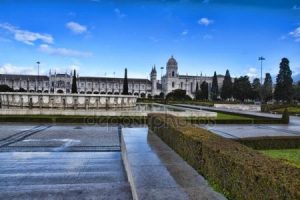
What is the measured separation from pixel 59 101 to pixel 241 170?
2834 centimetres

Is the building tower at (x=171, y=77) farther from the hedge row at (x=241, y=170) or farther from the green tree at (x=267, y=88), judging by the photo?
the hedge row at (x=241, y=170)

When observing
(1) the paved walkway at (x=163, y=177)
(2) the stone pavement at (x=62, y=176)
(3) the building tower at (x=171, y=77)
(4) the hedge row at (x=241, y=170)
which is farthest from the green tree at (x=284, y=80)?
(3) the building tower at (x=171, y=77)

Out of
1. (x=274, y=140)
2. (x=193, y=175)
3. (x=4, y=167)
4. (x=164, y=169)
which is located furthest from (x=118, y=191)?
(x=274, y=140)

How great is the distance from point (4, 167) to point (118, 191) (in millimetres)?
3801

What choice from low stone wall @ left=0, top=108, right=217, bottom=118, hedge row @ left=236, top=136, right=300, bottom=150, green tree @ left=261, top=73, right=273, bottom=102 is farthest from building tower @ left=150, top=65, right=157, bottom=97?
hedge row @ left=236, top=136, right=300, bottom=150

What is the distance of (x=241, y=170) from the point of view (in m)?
3.85

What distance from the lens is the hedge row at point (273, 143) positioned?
11.1m

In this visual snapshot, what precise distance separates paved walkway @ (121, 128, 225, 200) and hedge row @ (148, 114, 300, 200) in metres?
0.18

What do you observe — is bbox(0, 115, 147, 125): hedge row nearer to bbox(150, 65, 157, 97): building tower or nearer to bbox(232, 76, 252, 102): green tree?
bbox(232, 76, 252, 102): green tree

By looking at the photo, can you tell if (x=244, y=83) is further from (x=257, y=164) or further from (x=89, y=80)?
(x=257, y=164)

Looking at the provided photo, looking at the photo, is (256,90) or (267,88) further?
(256,90)

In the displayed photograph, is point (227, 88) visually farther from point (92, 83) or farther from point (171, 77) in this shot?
point (92, 83)

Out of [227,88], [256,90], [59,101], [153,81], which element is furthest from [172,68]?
[59,101]

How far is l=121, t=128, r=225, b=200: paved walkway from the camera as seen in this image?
4.38 m
